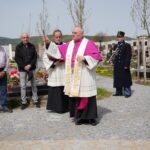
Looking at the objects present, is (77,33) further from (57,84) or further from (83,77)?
(57,84)

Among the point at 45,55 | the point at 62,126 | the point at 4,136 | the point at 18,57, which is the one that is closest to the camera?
the point at 4,136

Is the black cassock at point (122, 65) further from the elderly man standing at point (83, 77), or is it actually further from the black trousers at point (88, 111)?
the black trousers at point (88, 111)

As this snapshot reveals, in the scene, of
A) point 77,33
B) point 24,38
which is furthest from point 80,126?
point 24,38

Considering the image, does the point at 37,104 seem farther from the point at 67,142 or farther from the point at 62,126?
the point at 67,142

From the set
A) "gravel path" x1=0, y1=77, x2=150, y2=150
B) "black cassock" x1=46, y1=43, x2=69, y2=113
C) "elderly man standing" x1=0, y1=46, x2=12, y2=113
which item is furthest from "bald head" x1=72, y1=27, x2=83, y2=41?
"elderly man standing" x1=0, y1=46, x2=12, y2=113

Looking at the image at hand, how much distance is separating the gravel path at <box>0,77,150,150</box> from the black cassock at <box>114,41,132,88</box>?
1101mm

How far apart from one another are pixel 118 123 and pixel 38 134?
5.55 ft

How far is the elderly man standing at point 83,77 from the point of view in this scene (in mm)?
7855

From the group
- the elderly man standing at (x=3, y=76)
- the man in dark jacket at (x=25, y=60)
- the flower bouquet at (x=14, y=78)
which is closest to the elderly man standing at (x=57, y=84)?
the man in dark jacket at (x=25, y=60)

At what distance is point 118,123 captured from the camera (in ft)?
26.2

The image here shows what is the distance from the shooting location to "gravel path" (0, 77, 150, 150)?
689 centimetres

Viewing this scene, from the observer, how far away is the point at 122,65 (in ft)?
36.8

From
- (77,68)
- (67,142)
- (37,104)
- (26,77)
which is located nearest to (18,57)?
(26,77)

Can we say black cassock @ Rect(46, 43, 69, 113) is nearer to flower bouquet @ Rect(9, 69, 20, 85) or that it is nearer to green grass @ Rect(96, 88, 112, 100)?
flower bouquet @ Rect(9, 69, 20, 85)
